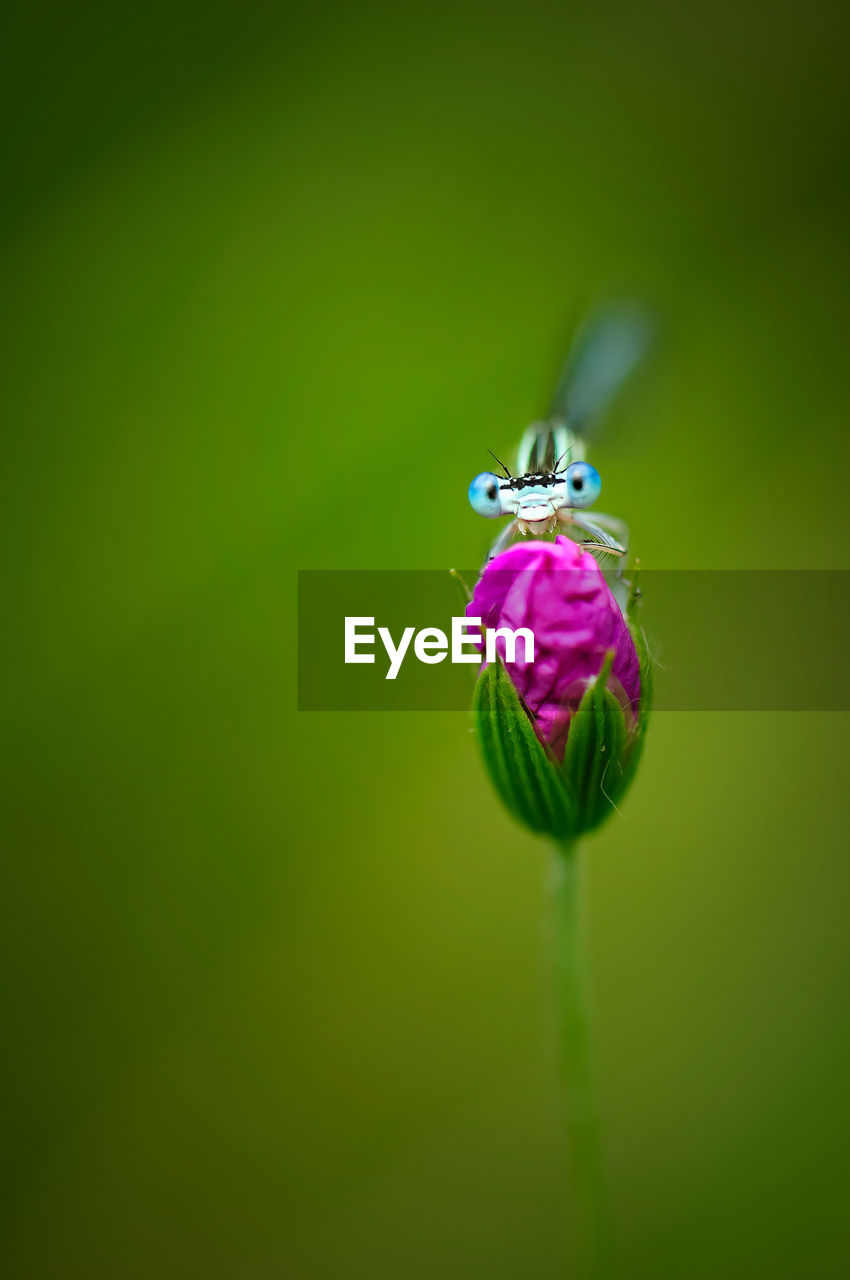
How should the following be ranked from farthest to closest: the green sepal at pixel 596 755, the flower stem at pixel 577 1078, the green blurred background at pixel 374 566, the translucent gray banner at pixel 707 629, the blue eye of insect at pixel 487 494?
the translucent gray banner at pixel 707 629 → the green blurred background at pixel 374 566 → the blue eye of insect at pixel 487 494 → the flower stem at pixel 577 1078 → the green sepal at pixel 596 755

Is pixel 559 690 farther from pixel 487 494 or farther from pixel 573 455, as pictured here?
pixel 573 455

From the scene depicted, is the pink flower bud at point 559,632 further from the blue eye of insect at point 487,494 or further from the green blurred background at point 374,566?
the green blurred background at point 374,566

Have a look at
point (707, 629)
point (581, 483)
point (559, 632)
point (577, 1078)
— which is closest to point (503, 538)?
point (581, 483)

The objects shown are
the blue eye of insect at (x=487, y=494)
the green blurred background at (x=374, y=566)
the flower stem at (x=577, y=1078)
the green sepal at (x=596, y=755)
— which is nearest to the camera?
the green sepal at (x=596, y=755)

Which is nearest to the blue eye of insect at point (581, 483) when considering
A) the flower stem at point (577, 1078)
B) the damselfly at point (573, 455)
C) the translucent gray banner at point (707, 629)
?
the damselfly at point (573, 455)

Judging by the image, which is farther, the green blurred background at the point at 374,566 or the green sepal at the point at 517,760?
the green blurred background at the point at 374,566

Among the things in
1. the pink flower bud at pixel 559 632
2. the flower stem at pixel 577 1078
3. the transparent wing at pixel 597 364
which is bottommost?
the flower stem at pixel 577 1078

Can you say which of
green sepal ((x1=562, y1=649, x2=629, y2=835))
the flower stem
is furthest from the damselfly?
the flower stem

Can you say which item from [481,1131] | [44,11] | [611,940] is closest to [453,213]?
[44,11]
